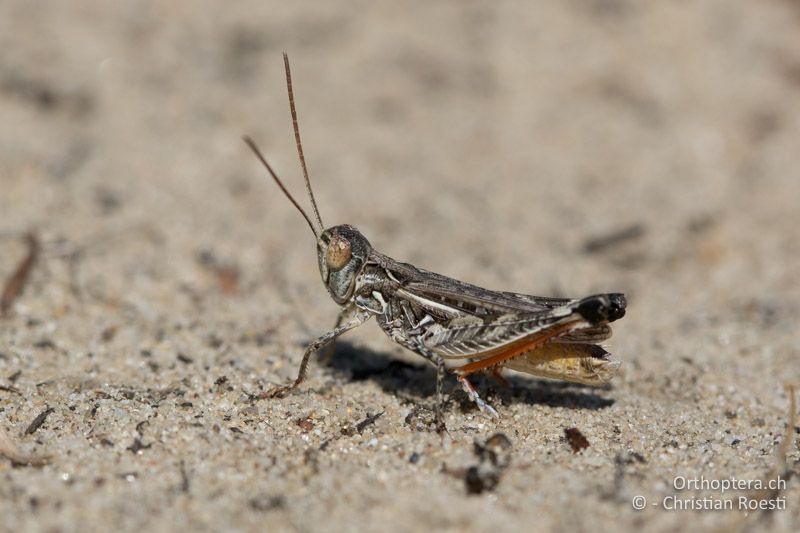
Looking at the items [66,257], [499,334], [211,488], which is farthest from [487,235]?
[211,488]

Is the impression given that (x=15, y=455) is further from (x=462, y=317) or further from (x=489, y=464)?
(x=462, y=317)

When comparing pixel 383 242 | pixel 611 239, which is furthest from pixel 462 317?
pixel 611 239

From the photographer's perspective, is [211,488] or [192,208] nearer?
[211,488]

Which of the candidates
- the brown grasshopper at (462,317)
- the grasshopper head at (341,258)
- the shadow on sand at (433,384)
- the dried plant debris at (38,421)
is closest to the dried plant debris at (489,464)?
the brown grasshopper at (462,317)

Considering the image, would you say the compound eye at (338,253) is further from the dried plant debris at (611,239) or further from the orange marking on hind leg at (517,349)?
the dried plant debris at (611,239)

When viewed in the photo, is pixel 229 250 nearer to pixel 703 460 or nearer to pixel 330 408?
pixel 330 408

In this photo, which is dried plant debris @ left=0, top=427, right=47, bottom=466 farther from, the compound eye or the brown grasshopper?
the compound eye

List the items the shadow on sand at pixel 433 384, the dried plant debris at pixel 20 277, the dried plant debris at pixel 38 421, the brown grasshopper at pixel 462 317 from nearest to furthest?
the dried plant debris at pixel 38 421
the brown grasshopper at pixel 462 317
the shadow on sand at pixel 433 384
the dried plant debris at pixel 20 277
